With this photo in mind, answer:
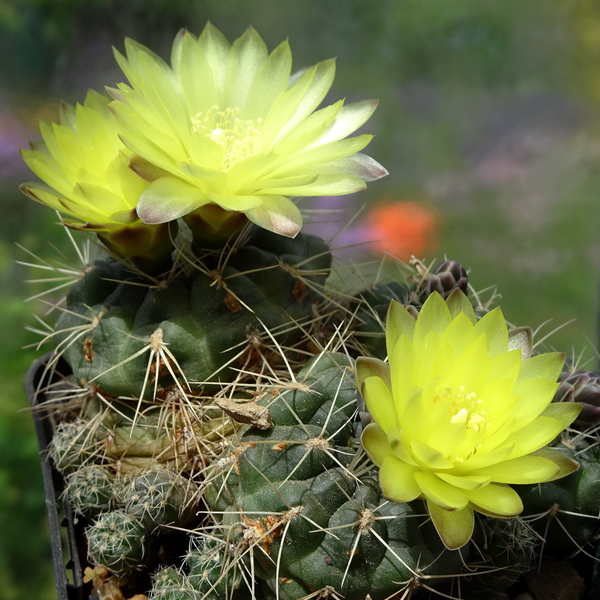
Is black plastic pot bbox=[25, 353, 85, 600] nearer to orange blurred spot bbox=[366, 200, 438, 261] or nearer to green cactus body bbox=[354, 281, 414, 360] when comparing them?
green cactus body bbox=[354, 281, 414, 360]

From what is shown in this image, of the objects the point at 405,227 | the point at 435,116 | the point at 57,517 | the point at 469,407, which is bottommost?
the point at 405,227

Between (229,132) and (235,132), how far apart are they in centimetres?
1

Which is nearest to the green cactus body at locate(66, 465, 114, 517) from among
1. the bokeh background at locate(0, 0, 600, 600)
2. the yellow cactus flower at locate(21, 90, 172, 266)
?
the yellow cactus flower at locate(21, 90, 172, 266)

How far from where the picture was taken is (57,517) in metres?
0.82

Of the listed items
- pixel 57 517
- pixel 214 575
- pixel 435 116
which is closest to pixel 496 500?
pixel 214 575

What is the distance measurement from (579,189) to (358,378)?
5.91 ft

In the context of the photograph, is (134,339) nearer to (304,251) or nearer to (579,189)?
(304,251)

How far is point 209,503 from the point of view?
716 millimetres

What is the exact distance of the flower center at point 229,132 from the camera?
2.29 ft

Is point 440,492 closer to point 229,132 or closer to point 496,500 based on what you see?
point 496,500

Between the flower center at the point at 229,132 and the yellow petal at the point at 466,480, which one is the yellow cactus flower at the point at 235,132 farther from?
the yellow petal at the point at 466,480

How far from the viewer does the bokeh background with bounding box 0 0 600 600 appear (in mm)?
1740

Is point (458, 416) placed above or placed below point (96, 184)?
below

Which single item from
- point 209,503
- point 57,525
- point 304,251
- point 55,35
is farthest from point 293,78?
point 55,35
